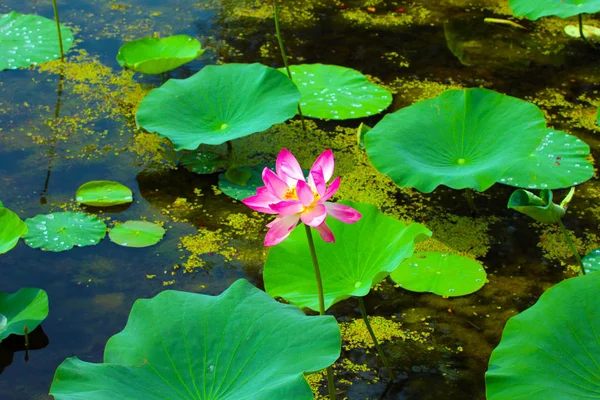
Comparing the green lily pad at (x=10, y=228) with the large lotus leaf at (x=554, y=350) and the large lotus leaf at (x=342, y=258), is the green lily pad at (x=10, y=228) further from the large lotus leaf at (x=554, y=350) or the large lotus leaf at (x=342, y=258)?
the large lotus leaf at (x=554, y=350)

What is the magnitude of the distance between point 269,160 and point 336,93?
48 cm

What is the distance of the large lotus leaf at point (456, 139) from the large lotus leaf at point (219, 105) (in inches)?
15.3

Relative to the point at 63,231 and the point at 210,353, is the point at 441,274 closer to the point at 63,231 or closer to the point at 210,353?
the point at 210,353

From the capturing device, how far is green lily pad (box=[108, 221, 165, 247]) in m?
2.46

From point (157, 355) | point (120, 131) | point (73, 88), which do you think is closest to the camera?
point (157, 355)

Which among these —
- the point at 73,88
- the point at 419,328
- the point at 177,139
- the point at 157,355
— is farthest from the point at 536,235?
the point at 73,88

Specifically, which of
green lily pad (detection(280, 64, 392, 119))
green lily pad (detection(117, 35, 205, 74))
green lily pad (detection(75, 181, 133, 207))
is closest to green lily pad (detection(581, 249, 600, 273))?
green lily pad (detection(280, 64, 392, 119))

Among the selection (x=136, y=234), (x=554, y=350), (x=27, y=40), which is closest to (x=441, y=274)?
(x=554, y=350)

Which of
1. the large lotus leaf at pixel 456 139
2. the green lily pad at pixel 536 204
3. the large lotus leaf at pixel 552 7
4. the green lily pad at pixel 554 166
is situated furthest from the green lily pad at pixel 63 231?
the large lotus leaf at pixel 552 7

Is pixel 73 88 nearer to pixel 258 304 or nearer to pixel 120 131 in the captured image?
pixel 120 131

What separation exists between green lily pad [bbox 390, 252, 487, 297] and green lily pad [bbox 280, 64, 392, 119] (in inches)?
33.2

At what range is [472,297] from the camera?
2.31m

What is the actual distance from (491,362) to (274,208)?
61cm

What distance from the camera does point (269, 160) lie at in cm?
290
